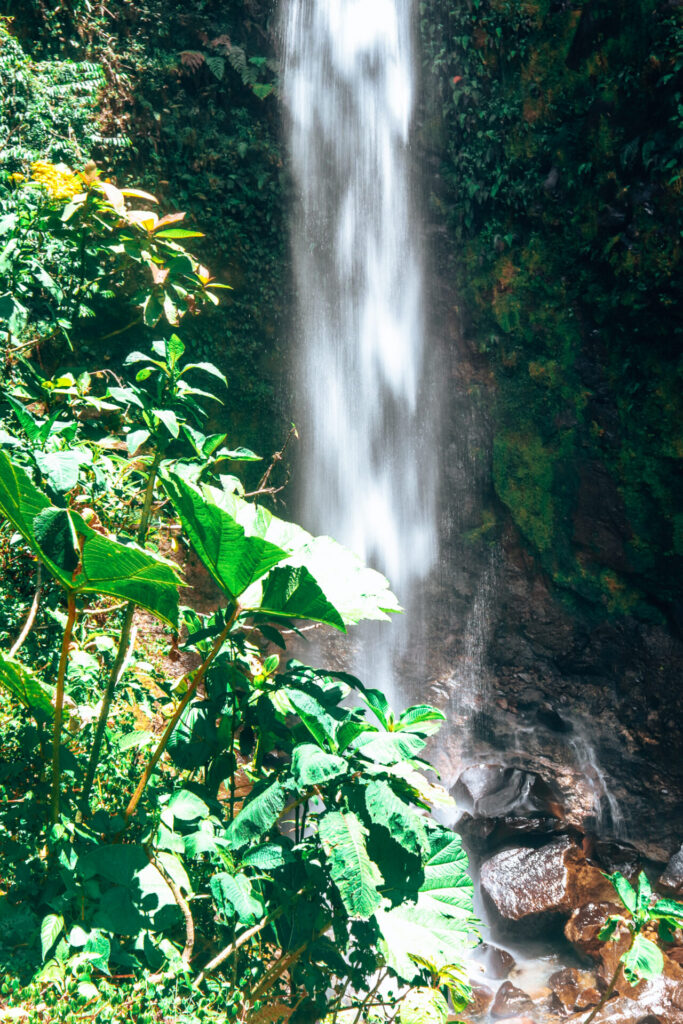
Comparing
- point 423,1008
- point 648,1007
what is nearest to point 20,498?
point 423,1008

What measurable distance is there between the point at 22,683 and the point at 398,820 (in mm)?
985

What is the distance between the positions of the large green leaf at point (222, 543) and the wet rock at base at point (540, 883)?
4.82 metres

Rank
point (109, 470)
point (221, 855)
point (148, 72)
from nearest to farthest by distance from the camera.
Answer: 1. point (221, 855)
2. point (109, 470)
3. point (148, 72)

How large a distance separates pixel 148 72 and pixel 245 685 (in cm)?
712

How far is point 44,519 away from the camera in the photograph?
1561 millimetres

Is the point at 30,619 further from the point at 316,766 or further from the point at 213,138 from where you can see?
the point at 213,138

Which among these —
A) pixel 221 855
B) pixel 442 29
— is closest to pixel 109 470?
pixel 221 855

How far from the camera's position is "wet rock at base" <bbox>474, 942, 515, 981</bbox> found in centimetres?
486

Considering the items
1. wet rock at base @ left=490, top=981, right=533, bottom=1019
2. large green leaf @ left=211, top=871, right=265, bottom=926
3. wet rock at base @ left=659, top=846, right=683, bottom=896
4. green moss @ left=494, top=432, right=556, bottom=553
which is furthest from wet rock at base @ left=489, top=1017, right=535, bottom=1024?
green moss @ left=494, top=432, right=556, bottom=553

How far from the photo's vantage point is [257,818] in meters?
1.71

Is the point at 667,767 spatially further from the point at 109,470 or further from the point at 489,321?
the point at 109,470

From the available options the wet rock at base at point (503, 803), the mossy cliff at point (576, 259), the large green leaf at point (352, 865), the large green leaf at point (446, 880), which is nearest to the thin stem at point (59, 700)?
the large green leaf at point (352, 865)

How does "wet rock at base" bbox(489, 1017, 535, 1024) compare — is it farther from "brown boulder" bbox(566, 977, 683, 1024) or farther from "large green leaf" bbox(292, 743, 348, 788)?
"large green leaf" bbox(292, 743, 348, 788)

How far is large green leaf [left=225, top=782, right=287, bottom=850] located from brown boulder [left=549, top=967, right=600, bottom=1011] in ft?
13.3
